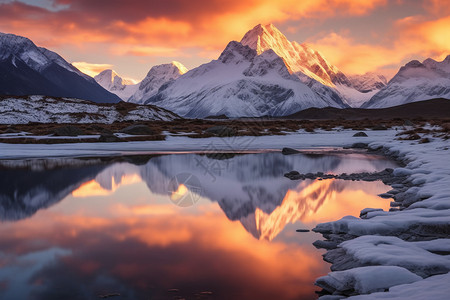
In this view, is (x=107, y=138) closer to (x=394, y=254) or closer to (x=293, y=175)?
(x=293, y=175)

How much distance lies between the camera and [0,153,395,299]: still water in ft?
29.2

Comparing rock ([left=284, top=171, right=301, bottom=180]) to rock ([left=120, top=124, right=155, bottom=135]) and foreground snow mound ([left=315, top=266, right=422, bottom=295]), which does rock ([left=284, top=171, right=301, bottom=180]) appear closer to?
foreground snow mound ([left=315, top=266, right=422, bottom=295])

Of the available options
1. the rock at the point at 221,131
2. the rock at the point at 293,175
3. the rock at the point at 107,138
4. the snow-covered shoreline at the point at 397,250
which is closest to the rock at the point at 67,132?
the rock at the point at 107,138

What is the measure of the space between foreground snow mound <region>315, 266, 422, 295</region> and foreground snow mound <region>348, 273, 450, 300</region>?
221mm

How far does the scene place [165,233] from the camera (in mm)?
12992

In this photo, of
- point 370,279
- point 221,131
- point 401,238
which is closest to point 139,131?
point 221,131

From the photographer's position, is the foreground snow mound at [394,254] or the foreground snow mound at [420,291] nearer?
the foreground snow mound at [420,291]

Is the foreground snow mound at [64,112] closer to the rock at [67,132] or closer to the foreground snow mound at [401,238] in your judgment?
the rock at [67,132]

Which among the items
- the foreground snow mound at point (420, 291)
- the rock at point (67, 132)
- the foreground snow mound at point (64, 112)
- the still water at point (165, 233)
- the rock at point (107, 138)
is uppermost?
the foreground snow mound at point (64, 112)

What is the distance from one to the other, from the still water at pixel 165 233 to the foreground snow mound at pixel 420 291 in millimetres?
1703

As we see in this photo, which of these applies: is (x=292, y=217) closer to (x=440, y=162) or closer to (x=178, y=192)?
(x=178, y=192)

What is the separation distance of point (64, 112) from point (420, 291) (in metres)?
117

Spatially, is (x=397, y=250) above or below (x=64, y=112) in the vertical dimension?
below

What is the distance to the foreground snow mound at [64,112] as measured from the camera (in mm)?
104706
